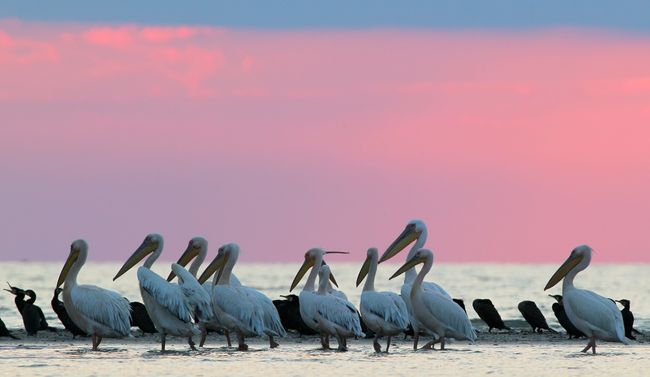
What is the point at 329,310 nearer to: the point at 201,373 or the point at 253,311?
the point at 253,311

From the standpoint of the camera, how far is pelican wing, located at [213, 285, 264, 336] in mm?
15938

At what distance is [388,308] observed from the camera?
52.3 feet

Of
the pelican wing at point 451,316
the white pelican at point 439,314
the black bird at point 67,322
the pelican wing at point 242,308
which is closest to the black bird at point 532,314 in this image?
the white pelican at point 439,314

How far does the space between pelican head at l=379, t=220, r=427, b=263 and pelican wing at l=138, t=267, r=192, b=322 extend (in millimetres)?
3705

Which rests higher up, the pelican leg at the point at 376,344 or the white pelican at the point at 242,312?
the white pelican at the point at 242,312

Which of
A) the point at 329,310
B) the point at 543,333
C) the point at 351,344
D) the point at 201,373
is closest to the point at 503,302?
the point at 543,333

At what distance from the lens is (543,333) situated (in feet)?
67.9

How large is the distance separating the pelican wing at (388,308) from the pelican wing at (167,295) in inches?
76.1

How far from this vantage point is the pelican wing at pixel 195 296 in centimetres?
1597

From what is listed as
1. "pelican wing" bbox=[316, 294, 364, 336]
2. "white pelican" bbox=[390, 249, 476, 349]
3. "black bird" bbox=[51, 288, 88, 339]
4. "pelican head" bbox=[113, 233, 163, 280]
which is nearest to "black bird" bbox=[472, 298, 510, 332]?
"white pelican" bbox=[390, 249, 476, 349]

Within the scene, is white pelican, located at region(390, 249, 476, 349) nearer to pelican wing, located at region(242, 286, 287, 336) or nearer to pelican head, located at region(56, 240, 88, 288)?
pelican wing, located at region(242, 286, 287, 336)

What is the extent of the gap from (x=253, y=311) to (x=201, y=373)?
7.70ft

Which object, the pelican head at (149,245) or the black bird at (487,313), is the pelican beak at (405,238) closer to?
the black bird at (487,313)

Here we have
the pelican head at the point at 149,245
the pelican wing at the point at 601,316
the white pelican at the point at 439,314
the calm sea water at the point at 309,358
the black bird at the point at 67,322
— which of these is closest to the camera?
the calm sea water at the point at 309,358
